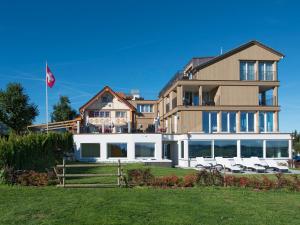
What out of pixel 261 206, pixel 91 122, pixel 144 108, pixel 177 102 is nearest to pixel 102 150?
pixel 91 122

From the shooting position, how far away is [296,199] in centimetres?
1505

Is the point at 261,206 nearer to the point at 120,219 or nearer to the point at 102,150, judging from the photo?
the point at 120,219

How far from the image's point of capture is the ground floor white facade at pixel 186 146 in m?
37.8

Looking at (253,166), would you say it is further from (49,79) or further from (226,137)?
(49,79)

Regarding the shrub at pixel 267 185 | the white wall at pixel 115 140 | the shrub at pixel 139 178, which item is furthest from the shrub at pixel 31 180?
the white wall at pixel 115 140

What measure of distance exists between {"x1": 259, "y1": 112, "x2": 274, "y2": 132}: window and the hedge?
2157cm

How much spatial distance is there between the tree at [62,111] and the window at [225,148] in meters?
34.4

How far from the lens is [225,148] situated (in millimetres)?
38094

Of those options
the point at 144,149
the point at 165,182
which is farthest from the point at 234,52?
the point at 165,182

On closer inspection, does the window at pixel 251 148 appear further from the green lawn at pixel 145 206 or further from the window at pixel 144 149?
the green lawn at pixel 145 206

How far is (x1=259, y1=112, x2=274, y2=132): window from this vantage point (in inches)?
1590

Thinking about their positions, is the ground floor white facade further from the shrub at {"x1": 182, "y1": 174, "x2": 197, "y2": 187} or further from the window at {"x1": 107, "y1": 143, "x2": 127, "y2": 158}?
the shrub at {"x1": 182, "y1": 174, "x2": 197, "y2": 187}

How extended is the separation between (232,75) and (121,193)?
2801 cm

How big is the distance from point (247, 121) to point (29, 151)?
2553 cm
